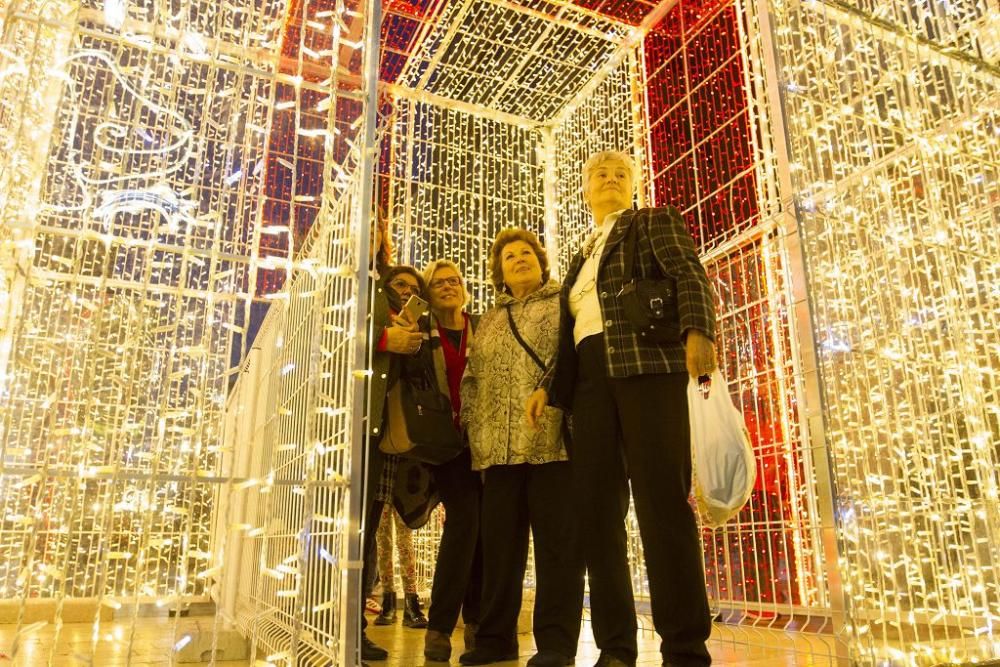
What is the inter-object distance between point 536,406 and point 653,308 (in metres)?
0.49

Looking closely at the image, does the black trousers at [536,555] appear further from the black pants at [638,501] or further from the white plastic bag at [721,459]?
the white plastic bag at [721,459]

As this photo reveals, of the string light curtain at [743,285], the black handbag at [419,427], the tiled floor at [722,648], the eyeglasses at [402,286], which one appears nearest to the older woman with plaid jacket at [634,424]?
the black handbag at [419,427]

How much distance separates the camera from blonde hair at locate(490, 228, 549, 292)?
2746 millimetres

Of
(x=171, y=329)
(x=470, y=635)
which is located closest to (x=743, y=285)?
(x=470, y=635)

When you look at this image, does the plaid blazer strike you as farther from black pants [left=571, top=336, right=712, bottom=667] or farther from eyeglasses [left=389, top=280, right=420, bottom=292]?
eyeglasses [left=389, top=280, right=420, bottom=292]

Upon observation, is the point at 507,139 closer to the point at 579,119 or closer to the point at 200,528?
the point at 579,119

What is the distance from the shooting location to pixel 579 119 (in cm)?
565

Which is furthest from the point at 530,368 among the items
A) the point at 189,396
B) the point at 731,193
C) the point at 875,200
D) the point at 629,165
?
the point at 189,396

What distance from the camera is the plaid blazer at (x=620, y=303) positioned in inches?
84.5

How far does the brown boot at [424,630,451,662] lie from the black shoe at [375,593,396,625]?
1245mm

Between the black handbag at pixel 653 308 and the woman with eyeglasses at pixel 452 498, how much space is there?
729 mm

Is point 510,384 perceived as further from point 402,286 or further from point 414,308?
point 402,286

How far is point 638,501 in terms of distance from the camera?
2.13 meters

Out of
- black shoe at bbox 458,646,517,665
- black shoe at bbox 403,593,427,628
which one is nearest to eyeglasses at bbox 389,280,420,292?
black shoe at bbox 458,646,517,665
